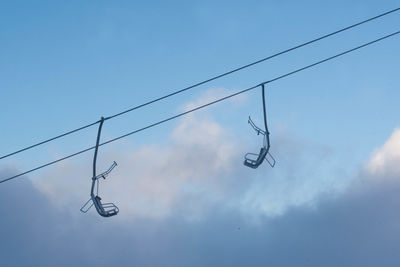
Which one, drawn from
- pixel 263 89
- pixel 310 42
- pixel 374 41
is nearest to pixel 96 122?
pixel 263 89

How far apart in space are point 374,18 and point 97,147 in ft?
31.5

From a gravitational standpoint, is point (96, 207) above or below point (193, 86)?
below

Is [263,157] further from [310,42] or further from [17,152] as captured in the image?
[17,152]

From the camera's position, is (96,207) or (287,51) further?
(96,207)

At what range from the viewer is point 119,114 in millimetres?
18094

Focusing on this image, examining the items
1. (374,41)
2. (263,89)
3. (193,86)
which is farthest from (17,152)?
(374,41)

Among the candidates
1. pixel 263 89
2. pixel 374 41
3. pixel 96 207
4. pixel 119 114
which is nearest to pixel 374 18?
pixel 374 41

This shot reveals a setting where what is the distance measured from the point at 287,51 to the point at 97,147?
22.3 ft

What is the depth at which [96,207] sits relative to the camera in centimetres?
1977

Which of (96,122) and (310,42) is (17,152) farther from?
(310,42)

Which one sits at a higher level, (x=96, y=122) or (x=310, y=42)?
(x=310, y=42)

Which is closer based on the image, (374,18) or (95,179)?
(374,18)

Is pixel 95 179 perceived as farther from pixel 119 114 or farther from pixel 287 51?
pixel 287 51

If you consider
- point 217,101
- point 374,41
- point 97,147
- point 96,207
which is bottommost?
point 96,207
